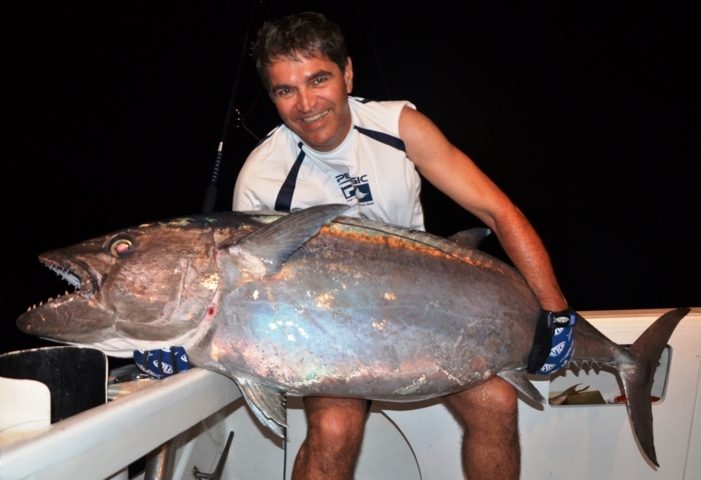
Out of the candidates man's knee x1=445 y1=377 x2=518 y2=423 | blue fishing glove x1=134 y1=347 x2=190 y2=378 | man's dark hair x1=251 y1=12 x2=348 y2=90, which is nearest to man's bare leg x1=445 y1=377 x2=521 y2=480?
man's knee x1=445 y1=377 x2=518 y2=423

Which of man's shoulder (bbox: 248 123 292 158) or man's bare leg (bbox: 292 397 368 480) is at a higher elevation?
man's shoulder (bbox: 248 123 292 158)

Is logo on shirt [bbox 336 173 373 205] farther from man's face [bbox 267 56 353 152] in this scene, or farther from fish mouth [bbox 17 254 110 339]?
fish mouth [bbox 17 254 110 339]

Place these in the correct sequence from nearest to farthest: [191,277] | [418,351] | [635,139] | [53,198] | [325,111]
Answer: [191,277]
[418,351]
[325,111]
[53,198]
[635,139]

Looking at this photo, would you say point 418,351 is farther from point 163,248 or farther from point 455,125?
point 455,125

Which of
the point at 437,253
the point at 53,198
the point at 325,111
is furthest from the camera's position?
the point at 53,198

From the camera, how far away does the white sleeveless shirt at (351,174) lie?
8.25ft

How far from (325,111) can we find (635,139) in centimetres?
965

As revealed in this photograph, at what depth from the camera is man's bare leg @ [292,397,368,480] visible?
2.02 m

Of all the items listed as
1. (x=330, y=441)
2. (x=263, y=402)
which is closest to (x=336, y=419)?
(x=330, y=441)

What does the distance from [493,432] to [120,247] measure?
146 centimetres

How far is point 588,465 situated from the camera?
8.11 feet

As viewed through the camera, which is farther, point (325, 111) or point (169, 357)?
point (325, 111)

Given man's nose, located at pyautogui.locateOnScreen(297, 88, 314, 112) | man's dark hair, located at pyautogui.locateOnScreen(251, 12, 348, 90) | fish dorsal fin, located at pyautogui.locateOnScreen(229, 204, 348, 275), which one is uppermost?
man's dark hair, located at pyautogui.locateOnScreen(251, 12, 348, 90)

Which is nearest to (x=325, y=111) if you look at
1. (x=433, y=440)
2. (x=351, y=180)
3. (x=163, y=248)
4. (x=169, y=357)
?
(x=351, y=180)
